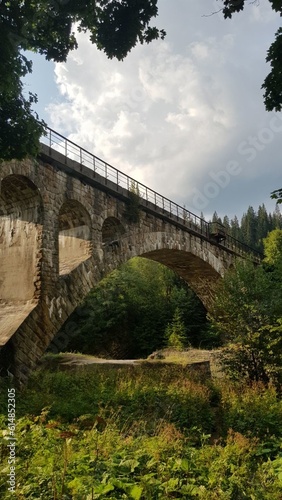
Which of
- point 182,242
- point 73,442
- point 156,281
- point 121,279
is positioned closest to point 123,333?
point 121,279

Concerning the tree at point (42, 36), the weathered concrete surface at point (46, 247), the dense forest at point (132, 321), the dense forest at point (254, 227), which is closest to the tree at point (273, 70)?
the tree at point (42, 36)

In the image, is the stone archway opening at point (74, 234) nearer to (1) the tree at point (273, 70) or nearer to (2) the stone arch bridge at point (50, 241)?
(2) the stone arch bridge at point (50, 241)

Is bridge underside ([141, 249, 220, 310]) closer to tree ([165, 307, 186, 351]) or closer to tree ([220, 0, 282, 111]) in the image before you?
tree ([165, 307, 186, 351])

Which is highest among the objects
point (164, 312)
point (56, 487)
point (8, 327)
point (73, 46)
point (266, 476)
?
point (73, 46)

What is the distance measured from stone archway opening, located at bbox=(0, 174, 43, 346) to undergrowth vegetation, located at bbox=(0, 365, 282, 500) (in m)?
2.29

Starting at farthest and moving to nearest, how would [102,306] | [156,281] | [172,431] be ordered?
1. [156,281]
2. [102,306]
3. [172,431]

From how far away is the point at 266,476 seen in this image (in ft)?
19.0

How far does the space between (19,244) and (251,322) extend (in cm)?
816

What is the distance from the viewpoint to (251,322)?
13273 mm

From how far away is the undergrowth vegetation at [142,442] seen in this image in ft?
15.1

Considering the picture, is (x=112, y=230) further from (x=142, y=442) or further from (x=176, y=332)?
(x=176, y=332)

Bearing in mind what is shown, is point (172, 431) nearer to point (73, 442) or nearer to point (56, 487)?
point (73, 442)

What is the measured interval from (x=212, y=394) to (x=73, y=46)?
9.71 m

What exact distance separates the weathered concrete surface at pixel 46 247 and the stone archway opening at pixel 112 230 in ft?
0.14
